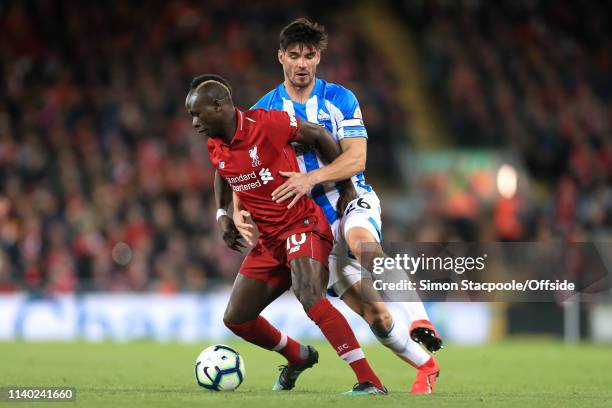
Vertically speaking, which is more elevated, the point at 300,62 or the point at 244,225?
the point at 300,62

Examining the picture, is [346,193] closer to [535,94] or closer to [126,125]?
[126,125]

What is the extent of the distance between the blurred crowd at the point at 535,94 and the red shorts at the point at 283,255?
828 centimetres

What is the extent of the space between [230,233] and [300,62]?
1.19m

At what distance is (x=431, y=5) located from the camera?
69.8ft

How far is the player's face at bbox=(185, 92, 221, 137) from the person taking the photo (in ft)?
21.0

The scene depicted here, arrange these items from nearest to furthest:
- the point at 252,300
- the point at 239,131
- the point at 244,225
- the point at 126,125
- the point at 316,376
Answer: the point at 239,131, the point at 252,300, the point at 244,225, the point at 316,376, the point at 126,125

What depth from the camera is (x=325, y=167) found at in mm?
6535

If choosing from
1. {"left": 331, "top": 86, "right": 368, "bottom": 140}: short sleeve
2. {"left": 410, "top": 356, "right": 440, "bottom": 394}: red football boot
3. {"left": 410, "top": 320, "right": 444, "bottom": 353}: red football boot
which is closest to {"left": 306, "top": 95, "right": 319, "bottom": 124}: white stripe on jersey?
{"left": 331, "top": 86, "right": 368, "bottom": 140}: short sleeve

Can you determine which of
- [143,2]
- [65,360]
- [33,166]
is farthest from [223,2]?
[65,360]

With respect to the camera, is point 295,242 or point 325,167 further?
point 325,167

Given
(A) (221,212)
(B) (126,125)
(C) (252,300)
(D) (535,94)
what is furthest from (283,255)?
(D) (535,94)

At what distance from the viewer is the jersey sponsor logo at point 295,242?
6391mm

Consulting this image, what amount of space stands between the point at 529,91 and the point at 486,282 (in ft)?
40.2

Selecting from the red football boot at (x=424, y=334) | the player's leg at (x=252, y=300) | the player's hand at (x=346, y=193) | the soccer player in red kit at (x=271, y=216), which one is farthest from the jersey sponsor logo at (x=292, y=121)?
the red football boot at (x=424, y=334)
